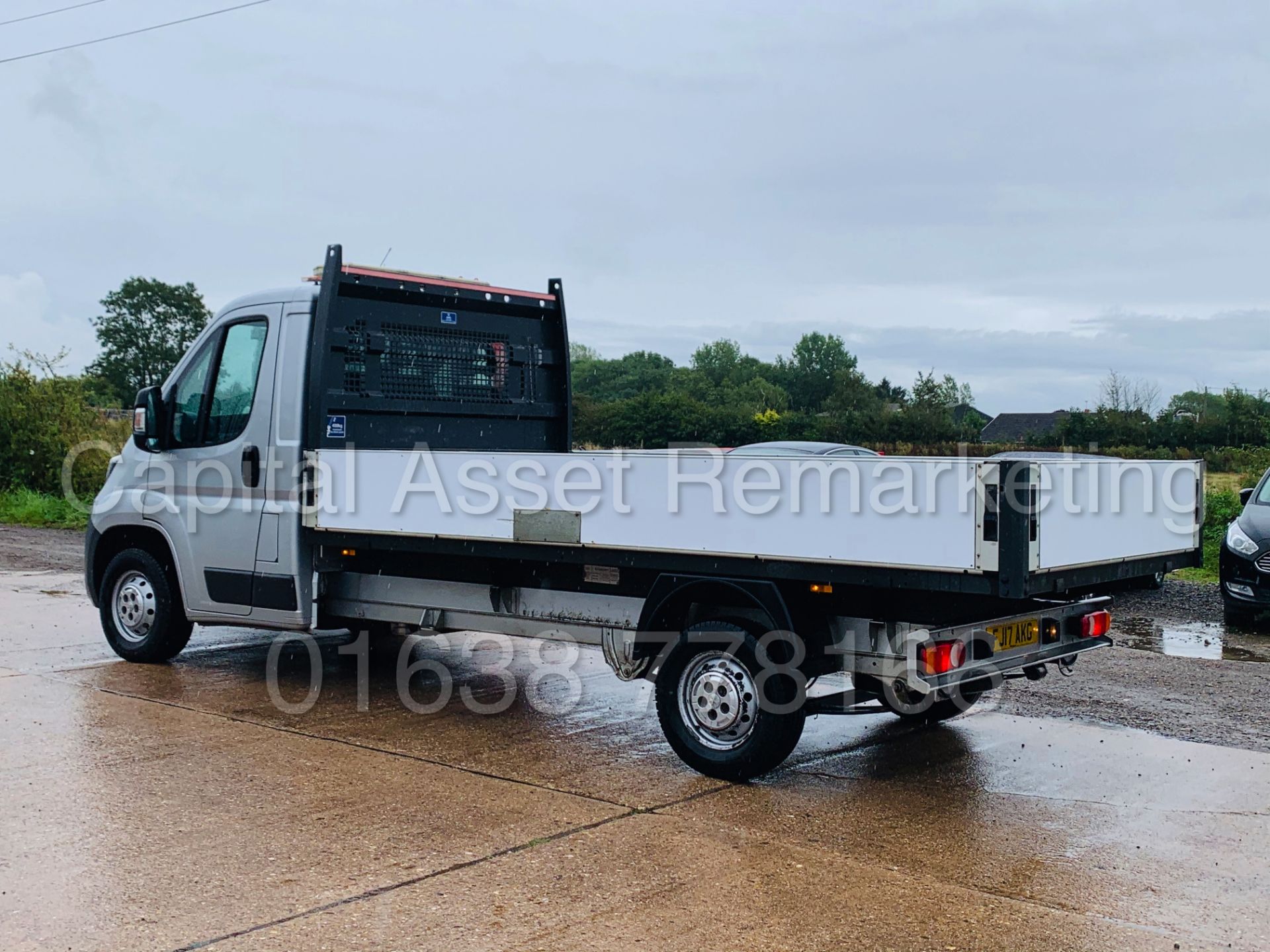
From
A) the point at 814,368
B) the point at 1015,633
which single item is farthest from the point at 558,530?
the point at 814,368

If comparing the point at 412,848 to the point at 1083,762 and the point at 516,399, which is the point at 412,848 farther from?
the point at 516,399

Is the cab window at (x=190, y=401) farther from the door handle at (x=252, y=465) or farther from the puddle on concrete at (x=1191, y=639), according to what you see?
the puddle on concrete at (x=1191, y=639)

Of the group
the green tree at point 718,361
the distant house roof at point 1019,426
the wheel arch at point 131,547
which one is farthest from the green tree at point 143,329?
the wheel arch at point 131,547

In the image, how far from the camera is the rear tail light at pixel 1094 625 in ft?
22.3

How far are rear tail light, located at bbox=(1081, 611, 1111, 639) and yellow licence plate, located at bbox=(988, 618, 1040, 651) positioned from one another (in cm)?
42

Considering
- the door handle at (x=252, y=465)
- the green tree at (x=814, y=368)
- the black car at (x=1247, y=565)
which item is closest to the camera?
the door handle at (x=252, y=465)

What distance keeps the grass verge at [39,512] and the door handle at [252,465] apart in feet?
54.6

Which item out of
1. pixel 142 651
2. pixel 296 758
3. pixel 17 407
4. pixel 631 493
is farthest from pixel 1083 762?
pixel 17 407

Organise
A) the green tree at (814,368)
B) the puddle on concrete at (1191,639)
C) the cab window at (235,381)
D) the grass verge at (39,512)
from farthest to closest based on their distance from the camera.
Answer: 1. the green tree at (814,368)
2. the grass verge at (39,512)
3. the puddle on concrete at (1191,639)
4. the cab window at (235,381)

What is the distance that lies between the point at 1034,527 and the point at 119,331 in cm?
8477

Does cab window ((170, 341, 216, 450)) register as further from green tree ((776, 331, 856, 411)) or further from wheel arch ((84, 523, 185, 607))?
green tree ((776, 331, 856, 411))

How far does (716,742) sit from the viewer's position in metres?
6.47

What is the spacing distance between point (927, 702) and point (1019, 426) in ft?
115

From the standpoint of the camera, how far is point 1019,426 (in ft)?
134
